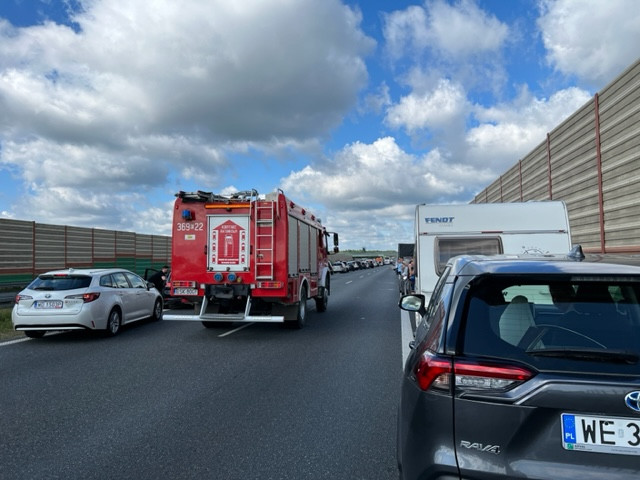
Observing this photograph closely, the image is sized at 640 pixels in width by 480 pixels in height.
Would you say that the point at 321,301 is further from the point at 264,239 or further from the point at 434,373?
the point at 434,373

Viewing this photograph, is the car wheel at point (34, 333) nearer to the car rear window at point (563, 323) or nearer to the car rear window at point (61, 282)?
the car rear window at point (61, 282)

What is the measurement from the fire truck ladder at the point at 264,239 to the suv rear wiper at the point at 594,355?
28.2ft

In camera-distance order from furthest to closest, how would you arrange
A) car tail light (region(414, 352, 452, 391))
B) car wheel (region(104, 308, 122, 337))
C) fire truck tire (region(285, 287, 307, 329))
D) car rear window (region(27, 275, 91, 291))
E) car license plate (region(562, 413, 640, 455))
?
fire truck tire (region(285, 287, 307, 329)) < car wheel (region(104, 308, 122, 337)) < car rear window (region(27, 275, 91, 291)) < car tail light (region(414, 352, 452, 391)) < car license plate (region(562, 413, 640, 455))

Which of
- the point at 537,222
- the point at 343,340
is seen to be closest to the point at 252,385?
the point at 343,340

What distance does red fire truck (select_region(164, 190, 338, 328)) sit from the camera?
10570 millimetres

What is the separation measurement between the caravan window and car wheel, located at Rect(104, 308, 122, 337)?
7.05m

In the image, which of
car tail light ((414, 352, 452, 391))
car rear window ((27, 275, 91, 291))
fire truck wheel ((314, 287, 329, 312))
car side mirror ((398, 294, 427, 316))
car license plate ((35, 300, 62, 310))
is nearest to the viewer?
car tail light ((414, 352, 452, 391))

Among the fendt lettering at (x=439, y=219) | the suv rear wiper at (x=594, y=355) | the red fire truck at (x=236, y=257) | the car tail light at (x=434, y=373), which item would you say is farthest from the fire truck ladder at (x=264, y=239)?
the suv rear wiper at (x=594, y=355)

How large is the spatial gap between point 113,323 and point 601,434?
10.2 m

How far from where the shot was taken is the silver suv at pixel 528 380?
203 centimetres

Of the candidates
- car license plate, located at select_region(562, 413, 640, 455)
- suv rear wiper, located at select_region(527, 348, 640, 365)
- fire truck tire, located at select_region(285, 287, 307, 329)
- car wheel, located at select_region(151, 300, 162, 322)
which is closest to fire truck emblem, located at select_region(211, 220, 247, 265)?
fire truck tire, located at select_region(285, 287, 307, 329)

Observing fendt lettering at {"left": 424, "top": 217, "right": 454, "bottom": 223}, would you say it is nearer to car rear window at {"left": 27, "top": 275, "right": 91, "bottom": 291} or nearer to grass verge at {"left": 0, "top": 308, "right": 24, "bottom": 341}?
car rear window at {"left": 27, "top": 275, "right": 91, "bottom": 291}

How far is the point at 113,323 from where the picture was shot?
1048 cm

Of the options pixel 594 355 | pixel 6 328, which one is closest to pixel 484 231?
pixel 594 355
